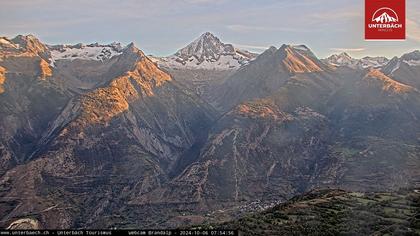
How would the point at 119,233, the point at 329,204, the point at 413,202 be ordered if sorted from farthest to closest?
the point at 329,204, the point at 413,202, the point at 119,233

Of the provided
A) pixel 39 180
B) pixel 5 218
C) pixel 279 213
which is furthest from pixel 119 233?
pixel 39 180

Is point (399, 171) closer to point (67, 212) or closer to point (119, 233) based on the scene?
point (67, 212)

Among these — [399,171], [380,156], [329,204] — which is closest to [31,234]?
[329,204]

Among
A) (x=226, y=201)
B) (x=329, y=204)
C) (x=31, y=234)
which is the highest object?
(x=31, y=234)

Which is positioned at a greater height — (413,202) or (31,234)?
(31,234)

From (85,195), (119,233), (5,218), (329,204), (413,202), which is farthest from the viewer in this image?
(85,195)

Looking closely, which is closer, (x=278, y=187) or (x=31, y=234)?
(x=31, y=234)

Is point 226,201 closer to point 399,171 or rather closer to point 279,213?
point 399,171

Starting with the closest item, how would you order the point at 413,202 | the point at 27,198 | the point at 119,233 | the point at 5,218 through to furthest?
the point at 119,233, the point at 413,202, the point at 5,218, the point at 27,198

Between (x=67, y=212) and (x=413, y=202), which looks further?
(x=67, y=212)
